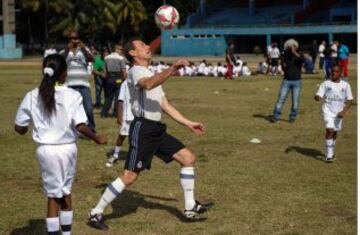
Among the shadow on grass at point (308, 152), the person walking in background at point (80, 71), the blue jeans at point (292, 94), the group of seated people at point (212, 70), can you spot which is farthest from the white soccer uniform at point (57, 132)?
the group of seated people at point (212, 70)

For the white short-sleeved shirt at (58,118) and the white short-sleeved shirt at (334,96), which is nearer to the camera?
the white short-sleeved shirt at (58,118)

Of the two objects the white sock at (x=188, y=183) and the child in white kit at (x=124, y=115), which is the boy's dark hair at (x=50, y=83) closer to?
the white sock at (x=188, y=183)

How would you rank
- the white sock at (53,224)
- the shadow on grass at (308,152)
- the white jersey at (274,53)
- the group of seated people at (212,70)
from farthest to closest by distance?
the white jersey at (274,53), the group of seated people at (212,70), the shadow on grass at (308,152), the white sock at (53,224)

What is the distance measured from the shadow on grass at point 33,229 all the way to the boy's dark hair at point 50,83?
1.69 metres

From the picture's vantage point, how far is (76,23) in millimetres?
71125

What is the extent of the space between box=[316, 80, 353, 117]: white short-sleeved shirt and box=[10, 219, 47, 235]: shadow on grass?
5.06 m

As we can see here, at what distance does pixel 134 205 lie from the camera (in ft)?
26.8

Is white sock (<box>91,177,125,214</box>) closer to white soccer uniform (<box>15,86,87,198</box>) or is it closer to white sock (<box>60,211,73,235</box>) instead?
white sock (<box>60,211,73,235</box>)

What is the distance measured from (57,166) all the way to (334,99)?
5810mm

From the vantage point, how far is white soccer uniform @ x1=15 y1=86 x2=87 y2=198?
591 centimetres

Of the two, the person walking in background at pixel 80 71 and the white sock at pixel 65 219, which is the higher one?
the person walking in background at pixel 80 71

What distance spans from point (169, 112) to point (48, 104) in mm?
1693

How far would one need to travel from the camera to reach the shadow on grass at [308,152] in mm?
11373

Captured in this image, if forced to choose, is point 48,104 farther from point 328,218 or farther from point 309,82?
point 309,82
